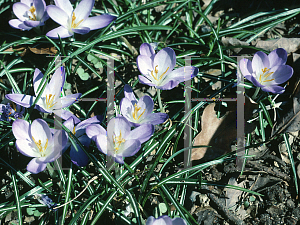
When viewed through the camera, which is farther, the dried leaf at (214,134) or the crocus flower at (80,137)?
the dried leaf at (214,134)

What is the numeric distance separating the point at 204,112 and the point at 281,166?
714 millimetres

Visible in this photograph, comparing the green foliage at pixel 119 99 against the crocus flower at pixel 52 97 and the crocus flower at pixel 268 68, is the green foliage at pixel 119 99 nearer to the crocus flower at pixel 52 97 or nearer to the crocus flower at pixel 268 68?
the crocus flower at pixel 52 97

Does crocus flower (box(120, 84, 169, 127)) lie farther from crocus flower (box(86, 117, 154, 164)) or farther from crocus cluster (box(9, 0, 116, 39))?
crocus cluster (box(9, 0, 116, 39))

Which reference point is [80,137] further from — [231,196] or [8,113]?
[231,196]

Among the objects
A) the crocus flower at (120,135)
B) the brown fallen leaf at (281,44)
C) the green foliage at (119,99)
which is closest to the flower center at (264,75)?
the green foliage at (119,99)

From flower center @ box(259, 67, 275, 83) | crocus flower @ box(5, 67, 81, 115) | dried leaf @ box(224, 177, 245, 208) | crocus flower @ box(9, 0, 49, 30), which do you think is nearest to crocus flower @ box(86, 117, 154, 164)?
crocus flower @ box(5, 67, 81, 115)

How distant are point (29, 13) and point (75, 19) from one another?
0.38 m

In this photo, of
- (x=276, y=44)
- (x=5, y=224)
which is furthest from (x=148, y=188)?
(x=276, y=44)

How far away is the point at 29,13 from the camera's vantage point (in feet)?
6.69

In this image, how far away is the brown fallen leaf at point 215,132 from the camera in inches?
72.1

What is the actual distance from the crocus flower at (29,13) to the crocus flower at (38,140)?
0.85 meters

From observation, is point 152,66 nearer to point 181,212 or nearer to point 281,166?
point 181,212

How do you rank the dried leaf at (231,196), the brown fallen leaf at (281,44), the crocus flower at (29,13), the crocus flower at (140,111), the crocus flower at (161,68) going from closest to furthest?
the crocus flower at (140,111) < the crocus flower at (161,68) < the dried leaf at (231,196) < the crocus flower at (29,13) < the brown fallen leaf at (281,44)

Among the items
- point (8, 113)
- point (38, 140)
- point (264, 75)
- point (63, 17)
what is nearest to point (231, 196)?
point (264, 75)
